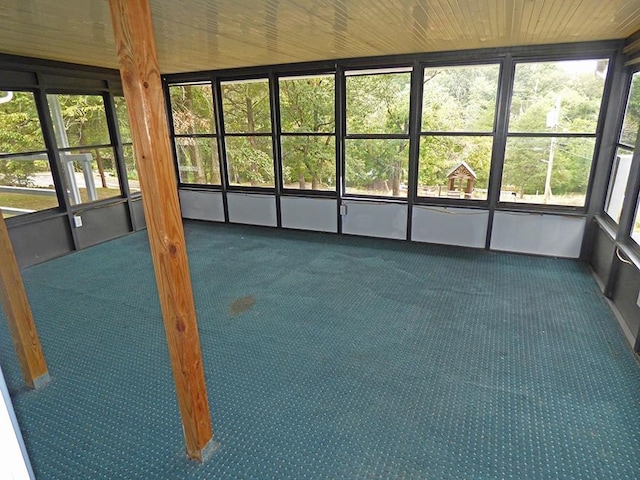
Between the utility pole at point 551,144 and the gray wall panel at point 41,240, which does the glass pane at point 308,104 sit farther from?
the gray wall panel at point 41,240

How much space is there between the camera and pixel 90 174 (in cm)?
537

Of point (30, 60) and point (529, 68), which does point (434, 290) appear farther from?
point (30, 60)

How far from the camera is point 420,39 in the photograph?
3.72 metres

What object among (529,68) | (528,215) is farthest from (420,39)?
(528,215)

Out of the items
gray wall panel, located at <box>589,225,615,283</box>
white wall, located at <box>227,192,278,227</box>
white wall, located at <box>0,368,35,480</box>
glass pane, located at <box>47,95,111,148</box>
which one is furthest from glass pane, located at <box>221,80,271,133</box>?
white wall, located at <box>0,368,35,480</box>

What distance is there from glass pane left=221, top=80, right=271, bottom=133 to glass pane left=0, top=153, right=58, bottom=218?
2.47 meters

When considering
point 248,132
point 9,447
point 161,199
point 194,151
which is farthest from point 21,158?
point 9,447

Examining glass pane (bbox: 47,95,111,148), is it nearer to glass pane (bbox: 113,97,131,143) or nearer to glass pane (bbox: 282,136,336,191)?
glass pane (bbox: 113,97,131,143)

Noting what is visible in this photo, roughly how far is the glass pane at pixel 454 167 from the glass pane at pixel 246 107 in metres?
2.32

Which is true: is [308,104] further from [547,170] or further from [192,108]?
[547,170]

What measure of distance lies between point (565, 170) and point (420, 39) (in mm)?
2224

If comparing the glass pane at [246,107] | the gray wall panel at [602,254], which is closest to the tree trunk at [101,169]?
the glass pane at [246,107]

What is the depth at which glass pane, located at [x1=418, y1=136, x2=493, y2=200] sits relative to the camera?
4.66m

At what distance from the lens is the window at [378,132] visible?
192 inches
